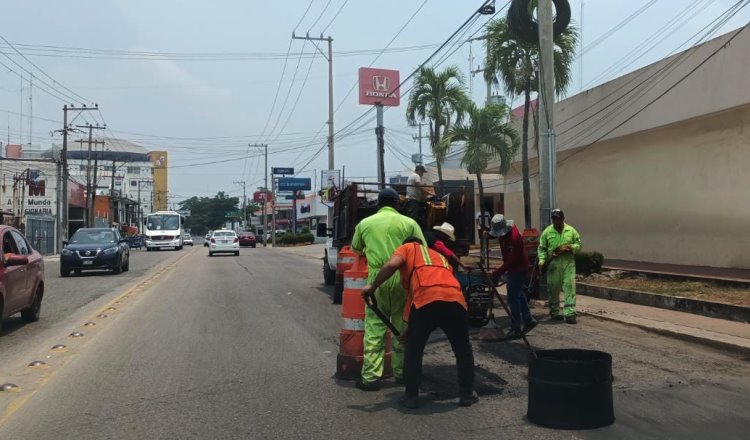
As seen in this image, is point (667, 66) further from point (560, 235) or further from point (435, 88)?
point (435, 88)

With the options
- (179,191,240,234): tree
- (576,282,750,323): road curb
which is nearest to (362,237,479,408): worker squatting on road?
(576,282,750,323): road curb

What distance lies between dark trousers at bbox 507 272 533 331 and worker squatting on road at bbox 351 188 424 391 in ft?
11.2

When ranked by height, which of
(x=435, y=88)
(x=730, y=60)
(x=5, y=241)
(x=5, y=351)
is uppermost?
(x=435, y=88)

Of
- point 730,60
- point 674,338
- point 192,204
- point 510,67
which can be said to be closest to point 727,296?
point 674,338

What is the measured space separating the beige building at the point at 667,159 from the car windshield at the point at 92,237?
1577 cm

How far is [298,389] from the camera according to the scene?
621 centimetres

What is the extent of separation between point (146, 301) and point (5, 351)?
5.29 metres

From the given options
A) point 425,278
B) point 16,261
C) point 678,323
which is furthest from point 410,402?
point 16,261

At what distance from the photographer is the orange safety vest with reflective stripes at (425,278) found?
538 cm

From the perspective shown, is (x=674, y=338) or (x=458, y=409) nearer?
(x=458, y=409)

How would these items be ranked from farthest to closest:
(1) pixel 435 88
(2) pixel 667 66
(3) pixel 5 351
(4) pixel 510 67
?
(1) pixel 435 88
(4) pixel 510 67
(2) pixel 667 66
(3) pixel 5 351

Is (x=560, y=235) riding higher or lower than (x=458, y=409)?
higher

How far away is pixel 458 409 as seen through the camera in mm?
5496

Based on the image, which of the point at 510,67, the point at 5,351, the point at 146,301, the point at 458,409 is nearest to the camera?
the point at 458,409
